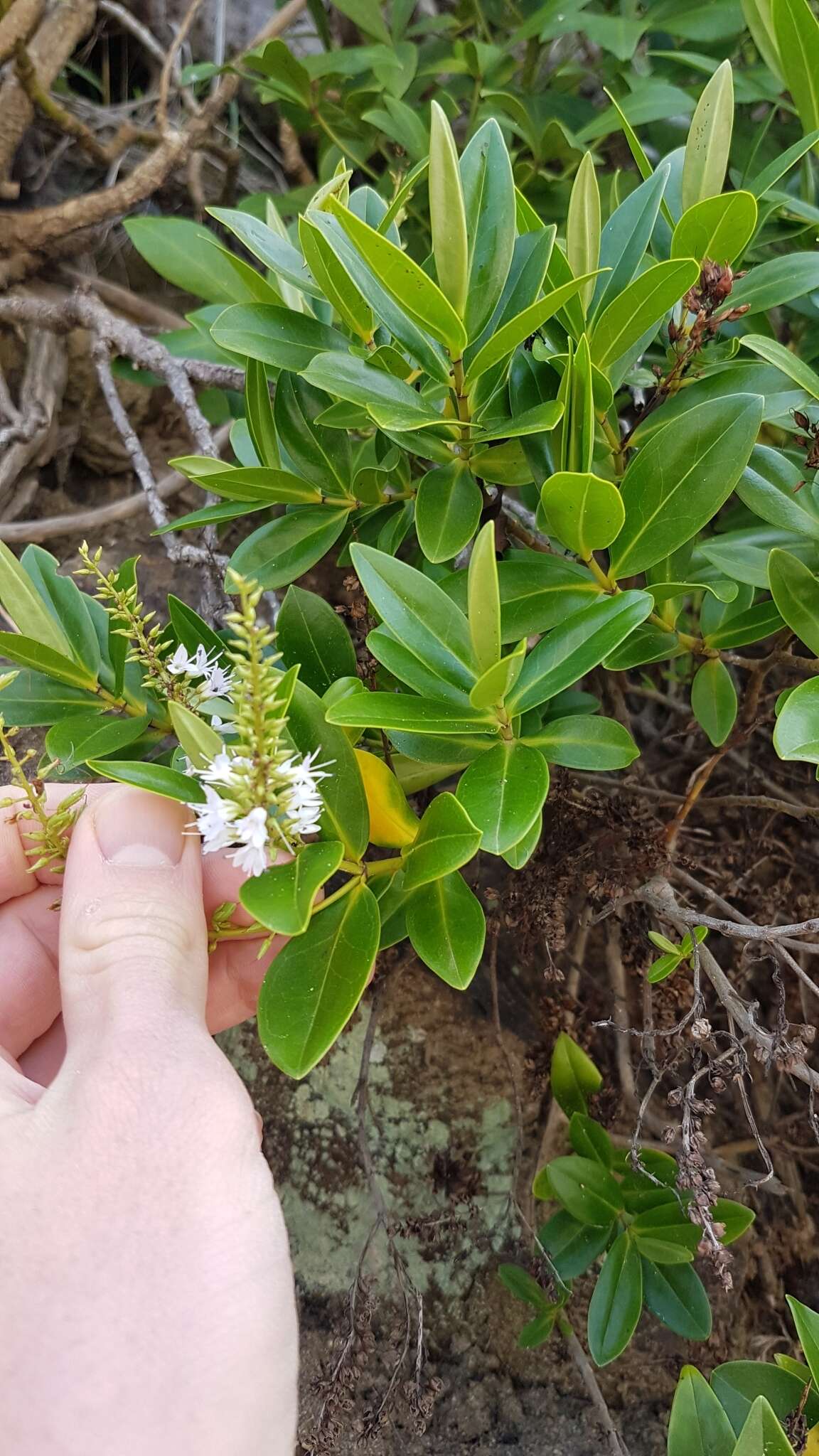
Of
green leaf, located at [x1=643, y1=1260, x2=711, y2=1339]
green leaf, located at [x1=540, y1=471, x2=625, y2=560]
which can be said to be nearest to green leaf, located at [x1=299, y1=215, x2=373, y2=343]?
green leaf, located at [x1=540, y1=471, x2=625, y2=560]

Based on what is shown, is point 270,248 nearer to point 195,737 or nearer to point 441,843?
point 195,737

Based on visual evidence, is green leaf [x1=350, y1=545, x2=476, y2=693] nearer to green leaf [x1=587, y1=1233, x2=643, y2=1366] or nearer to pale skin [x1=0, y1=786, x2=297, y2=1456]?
pale skin [x1=0, y1=786, x2=297, y2=1456]

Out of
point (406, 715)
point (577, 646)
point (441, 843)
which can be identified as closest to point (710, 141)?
point (577, 646)

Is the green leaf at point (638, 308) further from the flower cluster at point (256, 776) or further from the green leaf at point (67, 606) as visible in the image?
the green leaf at point (67, 606)

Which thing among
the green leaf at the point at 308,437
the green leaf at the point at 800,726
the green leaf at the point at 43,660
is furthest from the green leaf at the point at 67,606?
the green leaf at the point at 800,726

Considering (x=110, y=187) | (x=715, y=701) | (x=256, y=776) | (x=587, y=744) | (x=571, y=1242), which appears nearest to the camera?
(x=256, y=776)

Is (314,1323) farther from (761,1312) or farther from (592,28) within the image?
(592,28)
